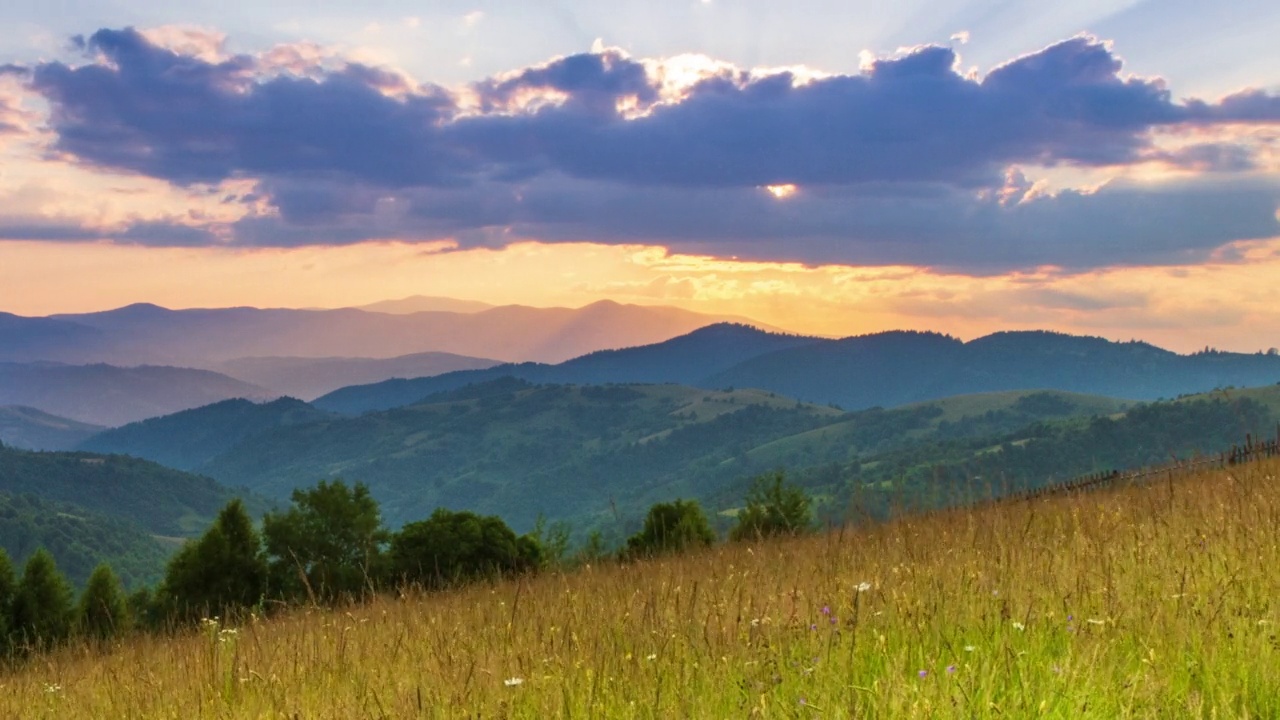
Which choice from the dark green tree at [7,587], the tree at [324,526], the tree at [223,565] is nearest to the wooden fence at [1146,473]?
the tree at [223,565]

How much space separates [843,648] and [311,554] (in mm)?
39268

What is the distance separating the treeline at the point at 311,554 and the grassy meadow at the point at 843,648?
19393 mm

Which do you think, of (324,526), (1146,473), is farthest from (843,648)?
(324,526)

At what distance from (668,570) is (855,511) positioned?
2.93m

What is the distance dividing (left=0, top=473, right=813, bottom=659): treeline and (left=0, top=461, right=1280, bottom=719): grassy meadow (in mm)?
19393

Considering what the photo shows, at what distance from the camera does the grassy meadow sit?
494 centimetres

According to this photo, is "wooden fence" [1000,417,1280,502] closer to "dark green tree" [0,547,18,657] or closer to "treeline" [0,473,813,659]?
"treeline" [0,473,813,659]

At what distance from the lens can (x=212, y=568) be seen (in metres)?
39.8

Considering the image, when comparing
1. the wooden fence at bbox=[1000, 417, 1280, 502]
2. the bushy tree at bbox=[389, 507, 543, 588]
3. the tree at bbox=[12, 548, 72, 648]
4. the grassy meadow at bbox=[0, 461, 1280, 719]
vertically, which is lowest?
the tree at bbox=[12, 548, 72, 648]

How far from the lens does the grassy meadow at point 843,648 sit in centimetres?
494

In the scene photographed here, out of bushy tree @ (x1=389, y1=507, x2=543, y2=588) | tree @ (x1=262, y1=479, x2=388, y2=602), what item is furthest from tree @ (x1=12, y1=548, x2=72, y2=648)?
bushy tree @ (x1=389, y1=507, x2=543, y2=588)

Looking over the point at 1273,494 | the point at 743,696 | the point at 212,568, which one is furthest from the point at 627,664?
the point at 212,568

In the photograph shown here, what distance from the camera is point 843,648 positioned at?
221 inches

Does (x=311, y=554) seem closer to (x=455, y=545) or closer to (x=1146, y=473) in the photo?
(x=455, y=545)
